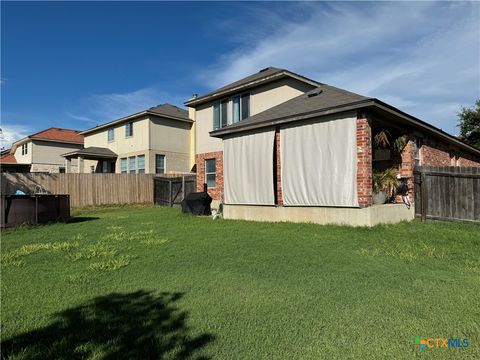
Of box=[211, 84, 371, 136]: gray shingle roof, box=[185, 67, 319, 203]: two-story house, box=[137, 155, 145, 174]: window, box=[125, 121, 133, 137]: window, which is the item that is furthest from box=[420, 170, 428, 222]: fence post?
box=[125, 121, 133, 137]: window

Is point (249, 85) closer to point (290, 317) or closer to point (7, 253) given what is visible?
point (7, 253)

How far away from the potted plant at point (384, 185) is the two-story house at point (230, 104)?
269 inches

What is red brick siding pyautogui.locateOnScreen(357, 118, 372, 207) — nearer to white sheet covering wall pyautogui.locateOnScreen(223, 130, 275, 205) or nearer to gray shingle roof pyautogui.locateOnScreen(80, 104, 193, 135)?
white sheet covering wall pyautogui.locateOnScreen(223, 130, 275, 205)

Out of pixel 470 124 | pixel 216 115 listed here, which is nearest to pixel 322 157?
pixel 216 115

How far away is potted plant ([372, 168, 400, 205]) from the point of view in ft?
31.0

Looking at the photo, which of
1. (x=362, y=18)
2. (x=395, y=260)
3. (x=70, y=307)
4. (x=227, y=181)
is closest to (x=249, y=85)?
(x=227, y=181)

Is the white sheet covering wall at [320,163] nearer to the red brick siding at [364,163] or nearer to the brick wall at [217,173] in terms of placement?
the red brick siding at [364,163]

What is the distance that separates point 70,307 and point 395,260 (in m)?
4.90

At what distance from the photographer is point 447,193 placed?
960cm

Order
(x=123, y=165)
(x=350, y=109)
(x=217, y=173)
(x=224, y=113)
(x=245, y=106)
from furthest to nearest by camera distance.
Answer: (x=123, y=165)
(x=224, y=113)
(x=245, y=106)
(x=217, y=173)
(x=350, y=109)

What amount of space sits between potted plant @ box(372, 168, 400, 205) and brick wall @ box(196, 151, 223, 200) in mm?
7038

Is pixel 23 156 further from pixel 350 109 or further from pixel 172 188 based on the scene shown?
pixel 350 109

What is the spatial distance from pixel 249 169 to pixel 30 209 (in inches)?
282

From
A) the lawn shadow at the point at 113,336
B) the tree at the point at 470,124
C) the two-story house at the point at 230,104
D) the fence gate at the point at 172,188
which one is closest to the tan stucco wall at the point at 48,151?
the fence gate at the point at 172,188
